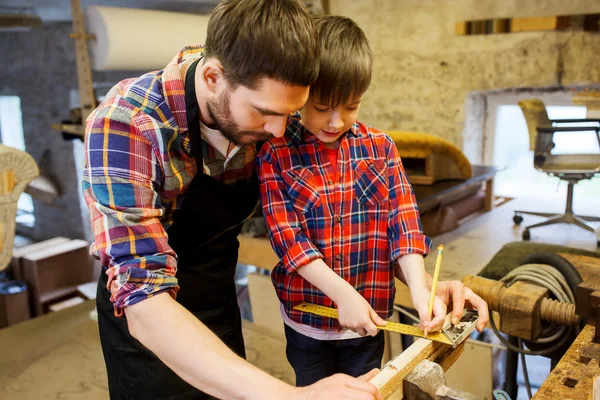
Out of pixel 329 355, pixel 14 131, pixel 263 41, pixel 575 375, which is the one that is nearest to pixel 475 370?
pixel 329 355

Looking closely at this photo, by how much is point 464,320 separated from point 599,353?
29 cm

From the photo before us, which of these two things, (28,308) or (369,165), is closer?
(369,165)

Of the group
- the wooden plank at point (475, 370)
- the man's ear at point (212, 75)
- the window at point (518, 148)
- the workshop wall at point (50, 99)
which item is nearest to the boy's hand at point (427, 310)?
the man's ear at point (212, 75)

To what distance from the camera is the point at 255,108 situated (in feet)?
3.26

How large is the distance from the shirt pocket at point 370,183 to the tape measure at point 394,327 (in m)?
0.27

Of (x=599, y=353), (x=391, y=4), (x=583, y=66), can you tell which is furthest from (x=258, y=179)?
(x=391, y=4)

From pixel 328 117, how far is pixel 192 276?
0.47 m

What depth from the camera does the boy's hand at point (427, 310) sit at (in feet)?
3.74

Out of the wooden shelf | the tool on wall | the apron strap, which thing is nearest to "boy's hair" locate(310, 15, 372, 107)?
the apron strap

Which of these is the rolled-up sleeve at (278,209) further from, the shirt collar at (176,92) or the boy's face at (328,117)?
the shirt collar at (176,92)

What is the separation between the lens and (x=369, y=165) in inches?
51.5

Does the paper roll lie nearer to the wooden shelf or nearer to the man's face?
the wooden shelf

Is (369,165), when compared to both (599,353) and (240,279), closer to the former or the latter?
(599,353)

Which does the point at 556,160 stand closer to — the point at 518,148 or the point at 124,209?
the point at 518,148
